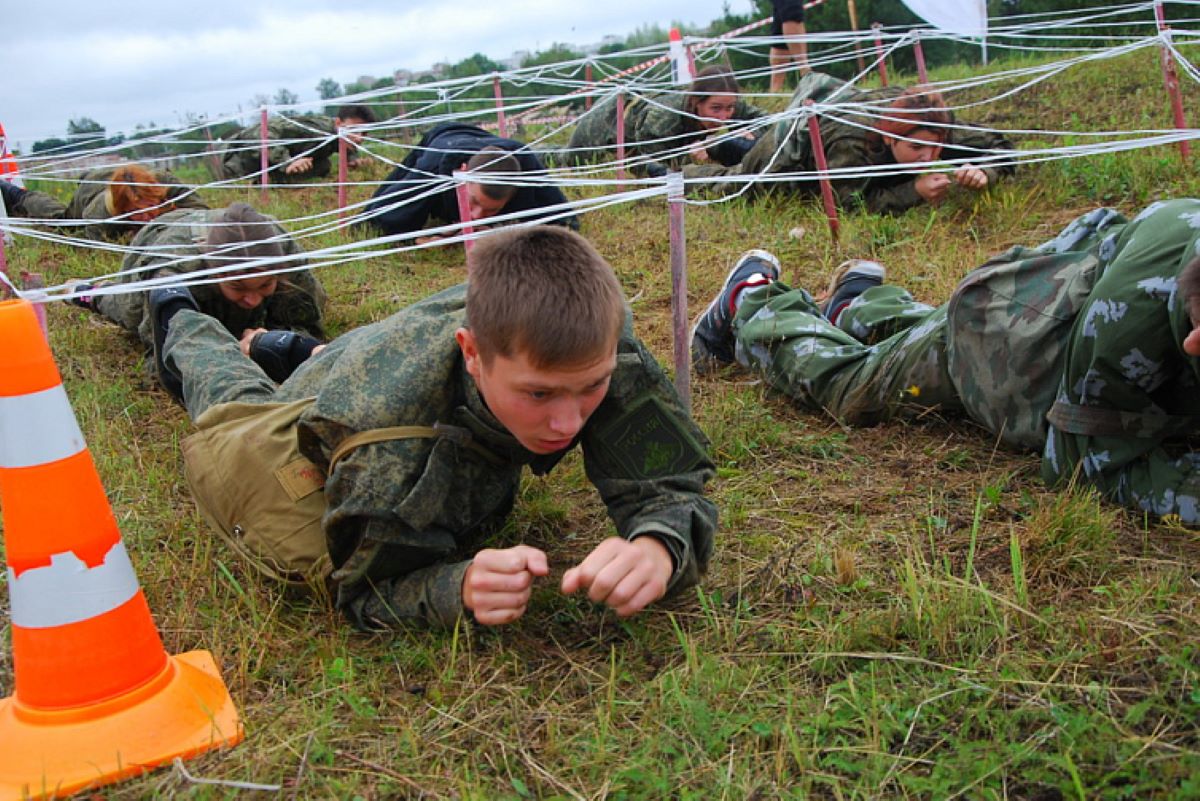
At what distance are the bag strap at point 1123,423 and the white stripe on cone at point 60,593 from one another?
2.18 metres

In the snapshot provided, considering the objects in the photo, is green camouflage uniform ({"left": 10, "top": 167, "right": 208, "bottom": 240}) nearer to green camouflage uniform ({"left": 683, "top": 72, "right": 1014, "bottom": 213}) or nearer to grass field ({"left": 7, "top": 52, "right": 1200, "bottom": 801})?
grass field ({"left": 7, "top": 52, "right": 1200, "bottom": 801})

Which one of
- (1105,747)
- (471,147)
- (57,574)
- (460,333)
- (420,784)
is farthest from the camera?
A: (471,147)

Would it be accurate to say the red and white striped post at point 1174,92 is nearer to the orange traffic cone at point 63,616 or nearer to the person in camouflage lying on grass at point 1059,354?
the person in camouflage lying on grass at point 1059,354

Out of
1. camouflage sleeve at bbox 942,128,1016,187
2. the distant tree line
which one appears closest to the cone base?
camouflage sleeve at bbox 942,128,1016,187

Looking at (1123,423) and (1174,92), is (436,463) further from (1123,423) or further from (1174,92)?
(1174,92)

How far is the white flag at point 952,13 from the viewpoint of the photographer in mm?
7859

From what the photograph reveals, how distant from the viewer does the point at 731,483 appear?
9.04 ft

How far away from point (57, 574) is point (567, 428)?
96 centimetres

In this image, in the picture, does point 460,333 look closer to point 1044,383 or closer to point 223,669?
point 223,669

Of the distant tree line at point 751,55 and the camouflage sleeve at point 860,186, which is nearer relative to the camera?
the camouflage sleeve at point 860,186

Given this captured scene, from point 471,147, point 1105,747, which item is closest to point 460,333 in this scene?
point 1105,747

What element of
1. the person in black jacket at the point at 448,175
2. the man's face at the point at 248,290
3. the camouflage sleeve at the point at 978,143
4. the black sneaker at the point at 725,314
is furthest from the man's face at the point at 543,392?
the camouflage sleeve at the point at 978,143

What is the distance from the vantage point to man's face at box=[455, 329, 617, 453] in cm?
181

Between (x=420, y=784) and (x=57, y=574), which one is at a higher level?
(x=57, y=574)
